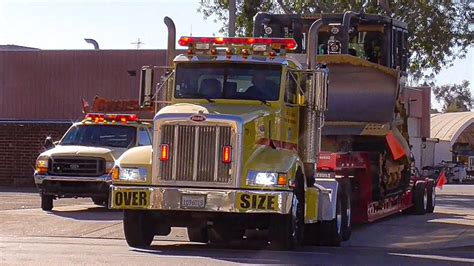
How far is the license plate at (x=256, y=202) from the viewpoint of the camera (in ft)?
44.9

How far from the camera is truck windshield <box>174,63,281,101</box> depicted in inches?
597

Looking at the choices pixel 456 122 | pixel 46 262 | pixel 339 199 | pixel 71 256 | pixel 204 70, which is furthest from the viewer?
pixel 456 122

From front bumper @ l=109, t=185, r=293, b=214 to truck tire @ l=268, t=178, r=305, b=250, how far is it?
0.33 metres

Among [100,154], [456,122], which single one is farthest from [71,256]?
[456,122]

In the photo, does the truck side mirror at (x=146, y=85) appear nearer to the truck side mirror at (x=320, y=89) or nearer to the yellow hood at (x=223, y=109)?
the yellow hood at (x=223, y=109)

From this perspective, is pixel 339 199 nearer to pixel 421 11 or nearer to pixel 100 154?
pixel 100 154

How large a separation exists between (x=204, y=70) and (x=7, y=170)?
1912 cm

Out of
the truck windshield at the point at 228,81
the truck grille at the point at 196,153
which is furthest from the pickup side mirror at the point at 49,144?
the truck grille at the point at 196,153

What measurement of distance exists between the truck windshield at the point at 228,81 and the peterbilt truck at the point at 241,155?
2 cm

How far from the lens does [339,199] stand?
16672 mm

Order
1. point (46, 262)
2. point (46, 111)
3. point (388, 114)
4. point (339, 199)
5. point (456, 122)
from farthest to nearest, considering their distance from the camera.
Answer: point (456, 122) < point (46, 111) < point (388, 114) < point (339, 199) < point (46, 262)

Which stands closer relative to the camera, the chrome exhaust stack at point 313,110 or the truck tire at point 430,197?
the chrome exhaust stack at point 313,110

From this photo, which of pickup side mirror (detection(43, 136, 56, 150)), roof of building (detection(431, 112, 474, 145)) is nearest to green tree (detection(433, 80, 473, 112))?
roof of building (detection(431, 112, 474, 145))

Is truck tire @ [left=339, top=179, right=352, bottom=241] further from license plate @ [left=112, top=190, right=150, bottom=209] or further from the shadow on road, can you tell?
the shadow on road
